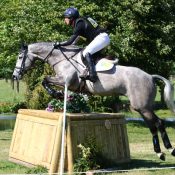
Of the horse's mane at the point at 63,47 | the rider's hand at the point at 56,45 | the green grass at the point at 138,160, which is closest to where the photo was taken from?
the green grass at the point at 138,160

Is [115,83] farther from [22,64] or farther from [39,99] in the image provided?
[39,99]

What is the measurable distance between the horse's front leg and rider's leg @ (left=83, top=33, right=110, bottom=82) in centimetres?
65

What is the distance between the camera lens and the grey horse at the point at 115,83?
9766mm

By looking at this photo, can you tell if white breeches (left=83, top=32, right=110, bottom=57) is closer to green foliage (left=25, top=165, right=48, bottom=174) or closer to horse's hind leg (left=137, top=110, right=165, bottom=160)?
horse's hind leg (left=137, top=110, right=165, bottom=160)

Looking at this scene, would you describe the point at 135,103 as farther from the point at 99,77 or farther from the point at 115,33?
the point at 115,33

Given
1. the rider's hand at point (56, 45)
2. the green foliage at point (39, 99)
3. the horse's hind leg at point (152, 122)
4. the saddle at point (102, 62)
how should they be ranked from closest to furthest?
the saddle at point (102, 62), the horse's hind leg at point (152, 122), the rider's hand at point (56, 45), the green foliage at point (39, 99)

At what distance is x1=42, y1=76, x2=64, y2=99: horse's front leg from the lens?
9.91m

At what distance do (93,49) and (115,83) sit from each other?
0.77 metres

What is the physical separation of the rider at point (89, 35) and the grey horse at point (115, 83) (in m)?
0.24

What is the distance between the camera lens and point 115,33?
2183cm

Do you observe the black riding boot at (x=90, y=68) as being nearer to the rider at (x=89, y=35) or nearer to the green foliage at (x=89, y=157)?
the rider at (x=89, y=35)

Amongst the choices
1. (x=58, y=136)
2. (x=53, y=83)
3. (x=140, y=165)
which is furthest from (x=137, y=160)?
(x=53, y=83)

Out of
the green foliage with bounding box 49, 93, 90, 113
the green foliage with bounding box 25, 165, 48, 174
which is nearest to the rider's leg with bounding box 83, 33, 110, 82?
the green foliage with bounding box 49, 93, 90, 113

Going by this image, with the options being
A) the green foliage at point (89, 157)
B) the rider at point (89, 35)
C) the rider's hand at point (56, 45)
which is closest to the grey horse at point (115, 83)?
the rider's hand at point (56, 45)
